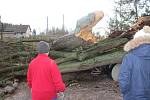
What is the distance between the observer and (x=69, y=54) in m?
13.0

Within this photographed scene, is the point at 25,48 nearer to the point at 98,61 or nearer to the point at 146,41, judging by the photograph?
the point at 98,61

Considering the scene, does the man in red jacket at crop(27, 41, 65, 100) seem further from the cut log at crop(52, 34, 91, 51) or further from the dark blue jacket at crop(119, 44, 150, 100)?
the cut log at crop(52, 34, 91, 51)

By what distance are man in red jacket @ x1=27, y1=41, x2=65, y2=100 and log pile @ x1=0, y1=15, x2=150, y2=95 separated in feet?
17.0

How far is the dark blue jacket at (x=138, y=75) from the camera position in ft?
16.7

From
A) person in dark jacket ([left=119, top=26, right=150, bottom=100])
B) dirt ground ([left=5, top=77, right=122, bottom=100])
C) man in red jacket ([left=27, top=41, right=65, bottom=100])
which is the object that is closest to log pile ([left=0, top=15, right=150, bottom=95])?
dirt ground ([left=5, top=77, right=122, bottom=100])

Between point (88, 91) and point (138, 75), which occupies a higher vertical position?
point (138, 75)

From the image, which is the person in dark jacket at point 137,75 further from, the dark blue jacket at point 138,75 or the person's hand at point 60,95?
the person's hand at point 60,95

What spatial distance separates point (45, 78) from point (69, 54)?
6345 millimetres

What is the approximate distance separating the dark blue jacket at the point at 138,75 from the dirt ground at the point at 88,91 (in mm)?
5118

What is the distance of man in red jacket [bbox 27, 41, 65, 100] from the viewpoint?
6.62 metres

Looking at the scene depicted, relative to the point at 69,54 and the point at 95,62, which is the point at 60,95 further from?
the point at 69,54

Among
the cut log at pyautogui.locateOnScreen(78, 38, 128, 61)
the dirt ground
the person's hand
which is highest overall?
the cut log at pyautogui.locateOnScreen(78, 38, 128, 61)

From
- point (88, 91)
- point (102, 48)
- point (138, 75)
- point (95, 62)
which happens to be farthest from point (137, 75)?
point (102, 48)

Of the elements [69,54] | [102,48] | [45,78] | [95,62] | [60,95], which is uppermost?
[102,48]
